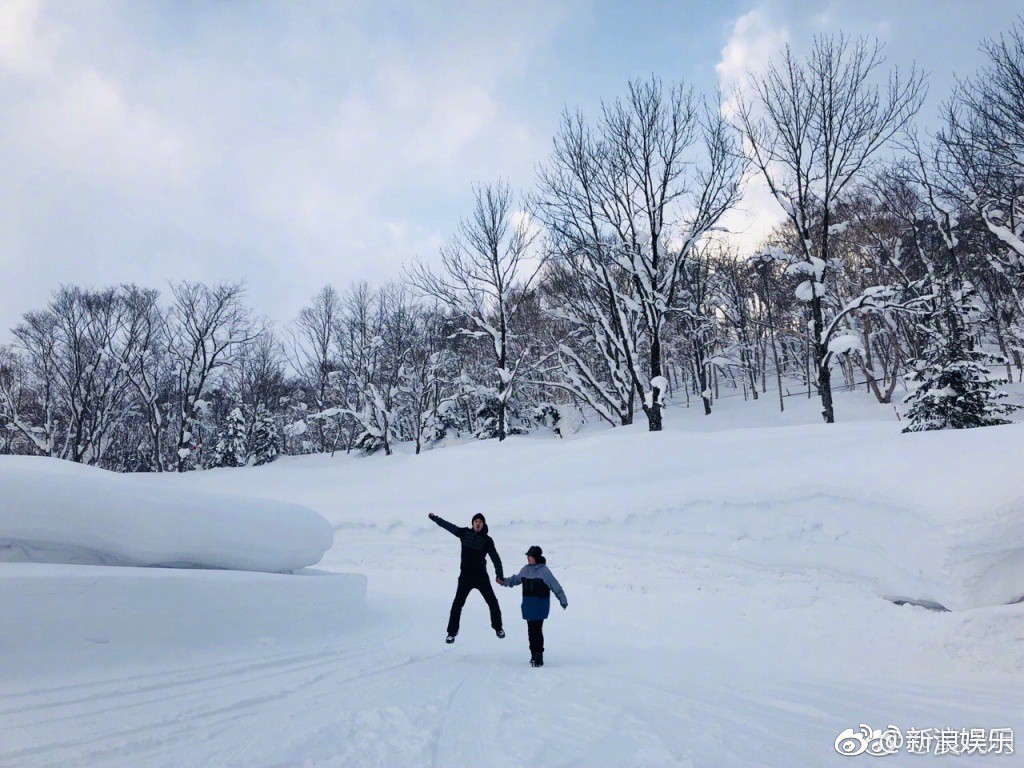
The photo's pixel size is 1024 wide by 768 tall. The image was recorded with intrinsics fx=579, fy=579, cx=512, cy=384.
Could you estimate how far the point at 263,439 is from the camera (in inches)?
1768

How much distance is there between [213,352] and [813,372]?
157 feet

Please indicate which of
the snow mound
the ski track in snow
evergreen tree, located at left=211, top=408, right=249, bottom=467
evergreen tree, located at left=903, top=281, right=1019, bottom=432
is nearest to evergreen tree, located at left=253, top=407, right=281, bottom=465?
evergreen tree, located at left=211, top=408, right=249, bottom=467

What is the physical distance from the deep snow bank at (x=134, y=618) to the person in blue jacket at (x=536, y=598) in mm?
2930

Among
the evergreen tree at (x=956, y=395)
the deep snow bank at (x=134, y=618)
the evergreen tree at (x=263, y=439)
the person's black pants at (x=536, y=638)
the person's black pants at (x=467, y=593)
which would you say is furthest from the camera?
the evergreen tree at (x=263, y=439)

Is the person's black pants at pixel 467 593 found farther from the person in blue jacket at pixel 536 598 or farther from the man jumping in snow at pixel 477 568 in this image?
the person in blue jacket at pixel 536 598

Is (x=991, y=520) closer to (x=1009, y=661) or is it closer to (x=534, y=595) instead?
(x=1009, y=661)

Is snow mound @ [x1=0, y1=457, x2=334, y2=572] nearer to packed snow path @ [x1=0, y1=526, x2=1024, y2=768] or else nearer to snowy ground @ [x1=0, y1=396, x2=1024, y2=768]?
snowy ground @ [x1=0, y1=396, x2=1024, y2=768]

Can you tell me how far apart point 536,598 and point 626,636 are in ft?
9.42

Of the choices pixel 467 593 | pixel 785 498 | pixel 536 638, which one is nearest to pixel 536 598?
pixel 536 638

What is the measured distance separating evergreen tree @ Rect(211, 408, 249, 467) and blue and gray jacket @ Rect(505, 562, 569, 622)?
137 feet

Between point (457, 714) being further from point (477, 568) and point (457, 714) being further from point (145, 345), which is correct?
point (145, 345)

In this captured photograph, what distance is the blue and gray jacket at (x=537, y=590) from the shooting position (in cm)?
704

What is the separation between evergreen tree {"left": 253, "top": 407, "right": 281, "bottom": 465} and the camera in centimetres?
4444

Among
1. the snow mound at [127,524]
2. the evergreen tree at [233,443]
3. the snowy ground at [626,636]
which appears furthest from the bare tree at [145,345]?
the snow mound at [127,524]
